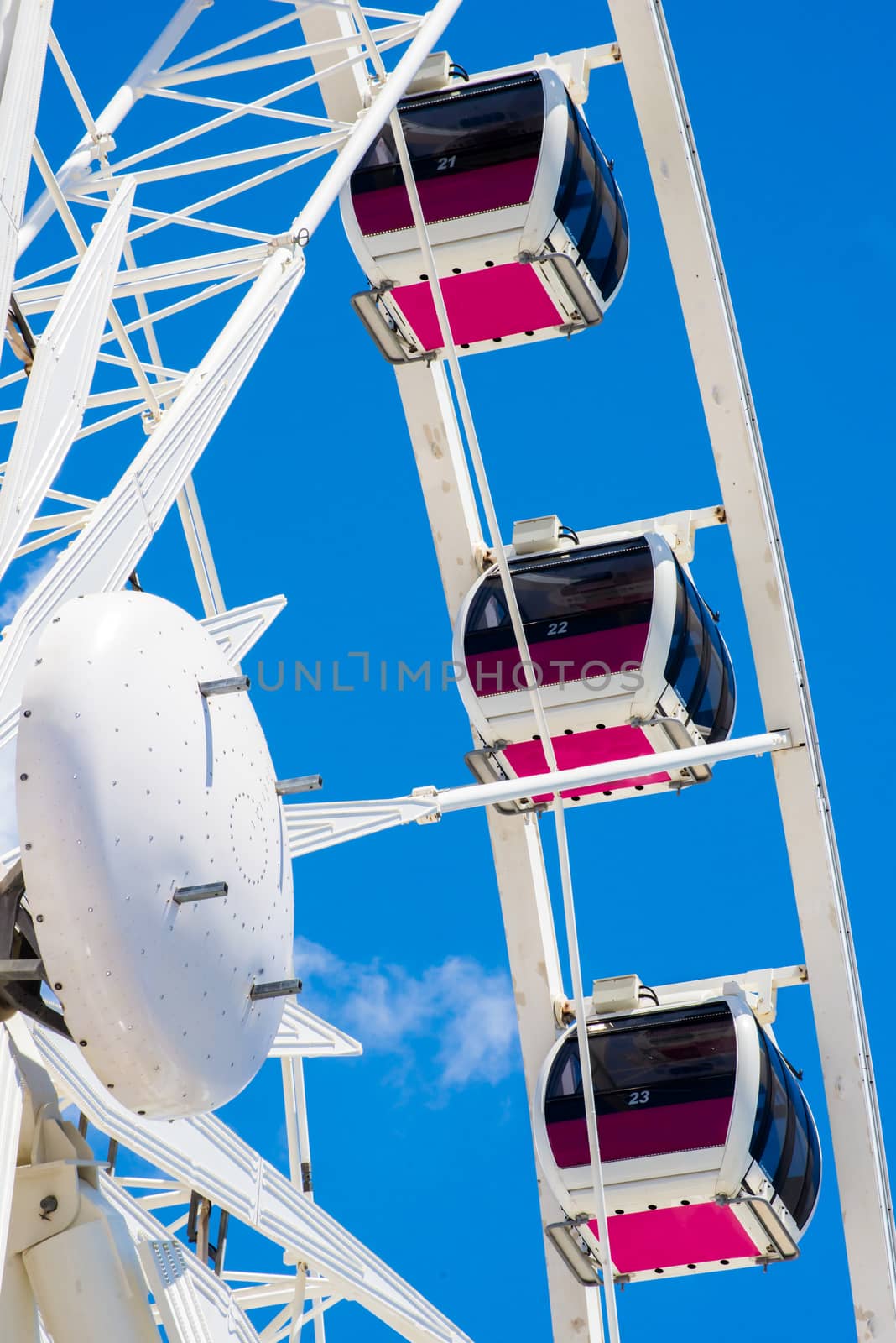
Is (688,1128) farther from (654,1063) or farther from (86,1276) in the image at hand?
(86,1276)

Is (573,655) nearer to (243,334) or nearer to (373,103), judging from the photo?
(373,103)

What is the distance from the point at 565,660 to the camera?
46.8 feet

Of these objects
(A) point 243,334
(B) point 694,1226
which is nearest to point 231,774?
(A) point 243,334

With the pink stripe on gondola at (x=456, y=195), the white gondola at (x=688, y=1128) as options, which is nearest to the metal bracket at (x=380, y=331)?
the pink stripe on gondola at (x=456, y=195)

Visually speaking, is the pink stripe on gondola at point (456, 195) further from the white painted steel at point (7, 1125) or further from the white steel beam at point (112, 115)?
the white painted steel at point (7, 1125)

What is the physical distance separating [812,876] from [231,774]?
7950mm

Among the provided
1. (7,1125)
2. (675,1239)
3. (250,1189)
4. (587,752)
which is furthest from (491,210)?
(7,1125)

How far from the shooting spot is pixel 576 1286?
50.0 ft

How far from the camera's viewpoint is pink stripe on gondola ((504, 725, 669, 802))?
14.7 m

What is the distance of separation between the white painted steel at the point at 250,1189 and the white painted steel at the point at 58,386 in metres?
1.78

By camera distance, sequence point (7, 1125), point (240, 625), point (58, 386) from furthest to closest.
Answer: point (240, 625) < point (58, 386) < point (7, 1125)

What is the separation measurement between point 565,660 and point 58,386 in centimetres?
631

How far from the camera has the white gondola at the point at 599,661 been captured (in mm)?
14156

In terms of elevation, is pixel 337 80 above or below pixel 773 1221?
above
